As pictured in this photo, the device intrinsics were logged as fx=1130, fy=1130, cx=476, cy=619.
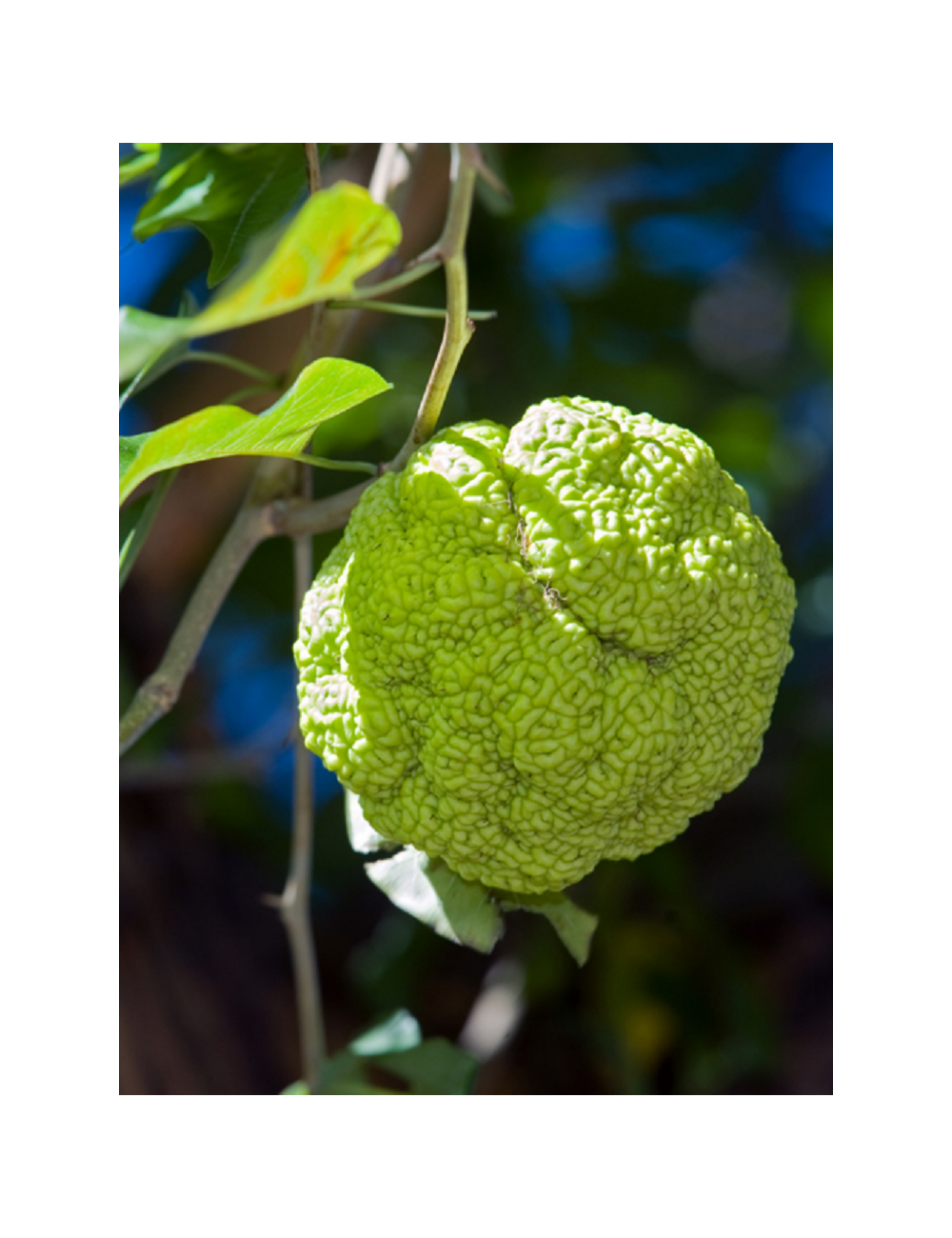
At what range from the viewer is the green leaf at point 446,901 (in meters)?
0.87

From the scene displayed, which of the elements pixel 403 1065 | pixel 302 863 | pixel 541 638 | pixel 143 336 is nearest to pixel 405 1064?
pixel 403 1065

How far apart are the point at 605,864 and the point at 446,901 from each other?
2.84 feet

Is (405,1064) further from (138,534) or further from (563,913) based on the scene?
(138,534)

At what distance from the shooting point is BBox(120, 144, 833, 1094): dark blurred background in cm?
166

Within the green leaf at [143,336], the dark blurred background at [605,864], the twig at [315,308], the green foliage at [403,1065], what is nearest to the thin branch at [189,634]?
the twig at [315,308]

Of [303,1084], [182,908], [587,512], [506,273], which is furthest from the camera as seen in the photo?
[182,908]

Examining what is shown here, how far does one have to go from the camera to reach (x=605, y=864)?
1701 mm

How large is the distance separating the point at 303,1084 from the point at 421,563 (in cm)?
74

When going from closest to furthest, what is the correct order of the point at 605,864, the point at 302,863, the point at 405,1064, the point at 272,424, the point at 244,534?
the point at 272,424 → the point at 244,534 → the point at 302,863 → the point at 405,1064 → the point at 605,864

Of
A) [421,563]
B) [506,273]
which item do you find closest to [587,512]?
[421,563]

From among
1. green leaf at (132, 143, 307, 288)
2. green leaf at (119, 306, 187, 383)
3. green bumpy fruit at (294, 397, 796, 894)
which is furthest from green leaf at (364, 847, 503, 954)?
green leaf at (132, 143, 307, 288)

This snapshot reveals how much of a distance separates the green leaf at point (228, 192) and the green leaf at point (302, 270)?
0.34 metres
